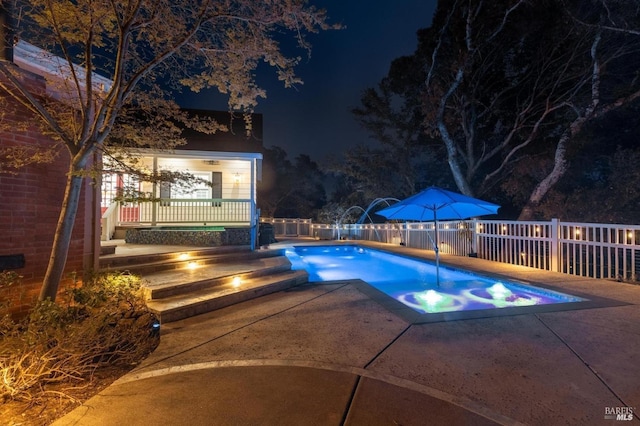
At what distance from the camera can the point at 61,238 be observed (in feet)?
11.9

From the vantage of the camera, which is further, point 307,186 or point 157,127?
point 307,186

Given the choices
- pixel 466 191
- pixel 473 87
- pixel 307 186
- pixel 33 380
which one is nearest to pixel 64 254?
pixel 33 380

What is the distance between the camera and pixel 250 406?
87.8 inches

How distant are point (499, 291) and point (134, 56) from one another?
7.56 metres

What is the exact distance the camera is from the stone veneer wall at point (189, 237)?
9250 mm

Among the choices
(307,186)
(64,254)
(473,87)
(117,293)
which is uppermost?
(473,87)

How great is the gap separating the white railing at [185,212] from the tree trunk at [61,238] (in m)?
6.57

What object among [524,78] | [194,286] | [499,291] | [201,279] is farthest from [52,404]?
[524,78]

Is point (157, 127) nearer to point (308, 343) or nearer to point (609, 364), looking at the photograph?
point (308, 343)

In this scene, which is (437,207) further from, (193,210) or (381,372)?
(193,210)

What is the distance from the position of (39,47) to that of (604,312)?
8343 millimetres

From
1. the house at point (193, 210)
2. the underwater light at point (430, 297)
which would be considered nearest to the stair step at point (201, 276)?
the house at point (193, 210)

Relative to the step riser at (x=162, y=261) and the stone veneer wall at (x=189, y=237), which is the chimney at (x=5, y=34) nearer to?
the step riser at (x=162, y=261)

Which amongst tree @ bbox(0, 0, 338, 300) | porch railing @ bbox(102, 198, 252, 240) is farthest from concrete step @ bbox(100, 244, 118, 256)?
tree @ bbox(0, 0, 338, 300)
